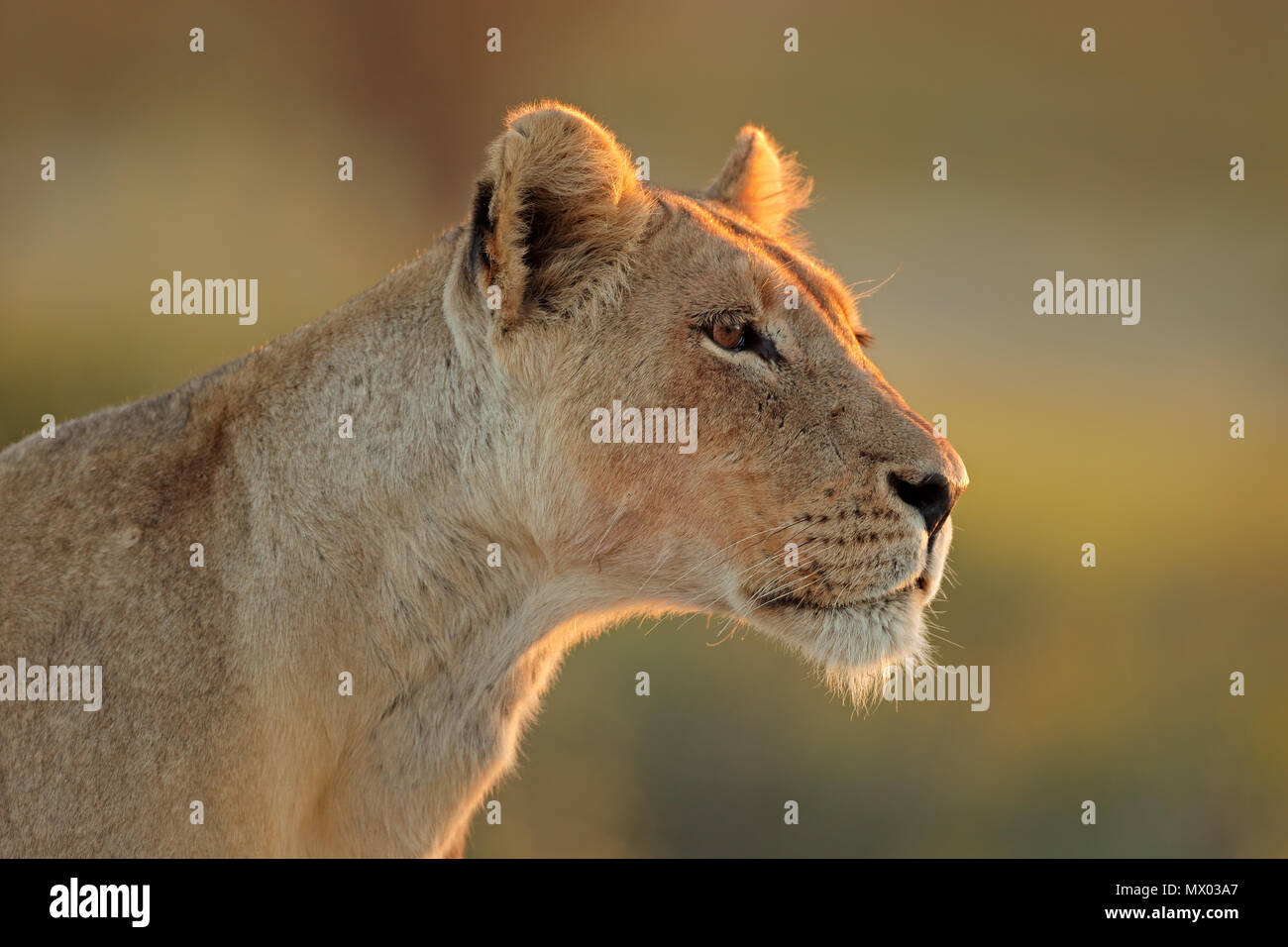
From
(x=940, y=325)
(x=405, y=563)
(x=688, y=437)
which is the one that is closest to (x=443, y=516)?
(x=405, y=563)

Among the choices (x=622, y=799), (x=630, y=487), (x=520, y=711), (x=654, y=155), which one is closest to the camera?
(x=630, y=487)

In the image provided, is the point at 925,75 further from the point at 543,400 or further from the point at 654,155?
the point at 543,400

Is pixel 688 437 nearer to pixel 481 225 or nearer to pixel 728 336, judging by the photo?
pixel 728 336

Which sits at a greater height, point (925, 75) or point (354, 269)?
point (925, 75)

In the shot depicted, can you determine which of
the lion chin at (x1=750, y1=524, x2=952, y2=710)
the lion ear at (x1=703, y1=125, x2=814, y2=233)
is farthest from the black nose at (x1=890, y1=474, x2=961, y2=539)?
the lion ear at (x1=703, y1=125, x2=814, y2=233)

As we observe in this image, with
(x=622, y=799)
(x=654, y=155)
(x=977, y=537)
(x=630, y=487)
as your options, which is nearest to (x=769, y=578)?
(x=630, y=487)

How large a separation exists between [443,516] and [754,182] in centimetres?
250

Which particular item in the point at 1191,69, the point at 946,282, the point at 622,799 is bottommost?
the point at 622,799

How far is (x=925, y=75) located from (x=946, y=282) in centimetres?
410

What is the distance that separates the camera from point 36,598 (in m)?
3.83

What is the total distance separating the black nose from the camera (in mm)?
4031

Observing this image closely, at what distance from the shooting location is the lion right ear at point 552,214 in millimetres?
3811

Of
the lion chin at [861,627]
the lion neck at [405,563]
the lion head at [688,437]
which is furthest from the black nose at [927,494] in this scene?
the lion neck at [405,563]

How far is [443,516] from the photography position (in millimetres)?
3992
